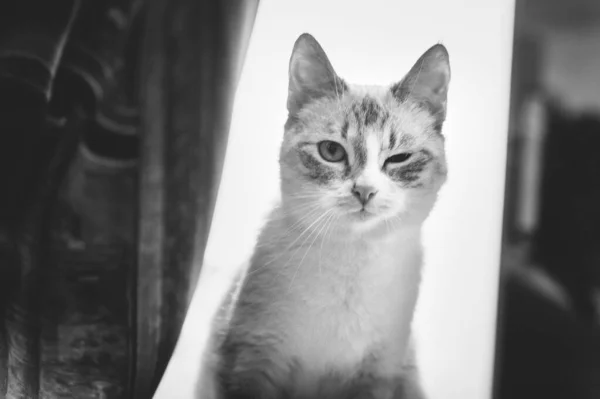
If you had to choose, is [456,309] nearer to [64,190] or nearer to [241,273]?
[241,273]

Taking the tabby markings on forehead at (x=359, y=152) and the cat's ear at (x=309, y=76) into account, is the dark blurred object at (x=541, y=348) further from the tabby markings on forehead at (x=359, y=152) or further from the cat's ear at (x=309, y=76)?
the cat's ear at (x=309, y=76)

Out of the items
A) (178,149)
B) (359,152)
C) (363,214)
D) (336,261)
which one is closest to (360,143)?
(359,152)

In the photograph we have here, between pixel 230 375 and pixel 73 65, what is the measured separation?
2.54 feet

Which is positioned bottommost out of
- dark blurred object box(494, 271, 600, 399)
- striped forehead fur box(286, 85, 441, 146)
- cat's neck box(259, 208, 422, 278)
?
dark blurred object box(494, 271, 600, 399)

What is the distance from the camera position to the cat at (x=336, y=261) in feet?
3.63

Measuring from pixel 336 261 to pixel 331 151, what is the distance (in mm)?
240

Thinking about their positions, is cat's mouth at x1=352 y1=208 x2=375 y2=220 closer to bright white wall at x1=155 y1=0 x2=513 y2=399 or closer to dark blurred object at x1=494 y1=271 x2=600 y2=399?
bright white wall at x1=155 y1=0 x2=513 y2=399

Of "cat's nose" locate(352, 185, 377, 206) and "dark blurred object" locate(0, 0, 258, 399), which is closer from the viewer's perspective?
"cat's nose" locate(352, 185, 377, 206)

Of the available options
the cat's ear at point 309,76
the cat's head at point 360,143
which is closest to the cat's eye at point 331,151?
the cat's head at point 360,143

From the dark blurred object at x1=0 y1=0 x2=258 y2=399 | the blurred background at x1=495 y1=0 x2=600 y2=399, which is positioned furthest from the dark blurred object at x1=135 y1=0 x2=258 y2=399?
the blurred background at x1=495 y1=0 x2=600 y2=399

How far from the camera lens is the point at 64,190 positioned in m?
1.18

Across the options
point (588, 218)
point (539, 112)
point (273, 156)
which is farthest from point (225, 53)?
point (588, 218)

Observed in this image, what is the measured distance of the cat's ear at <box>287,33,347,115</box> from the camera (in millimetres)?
1117

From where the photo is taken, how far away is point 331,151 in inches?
43.9
